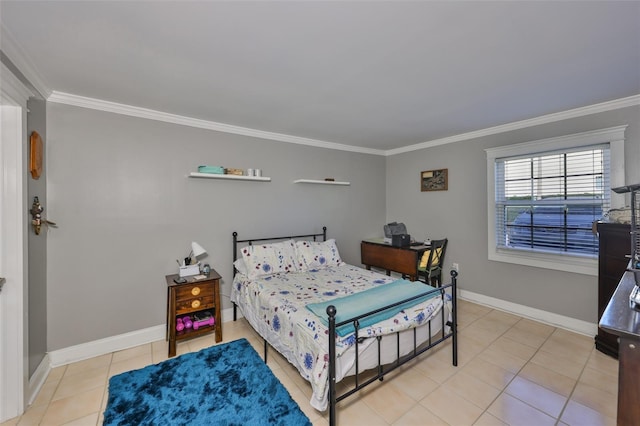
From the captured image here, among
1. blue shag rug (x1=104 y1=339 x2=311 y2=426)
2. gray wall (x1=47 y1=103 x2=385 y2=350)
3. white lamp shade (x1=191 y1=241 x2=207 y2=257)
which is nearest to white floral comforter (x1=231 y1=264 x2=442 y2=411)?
blue shag rug (x1=104 y1=339 x2=311 y2=426)

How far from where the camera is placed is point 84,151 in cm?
249

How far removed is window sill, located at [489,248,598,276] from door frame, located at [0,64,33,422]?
461cm

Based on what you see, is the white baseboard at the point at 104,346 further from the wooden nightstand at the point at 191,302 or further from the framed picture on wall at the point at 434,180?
the framed picture on wall at the point at 434,180

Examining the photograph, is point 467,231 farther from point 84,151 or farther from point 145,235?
point 84,151

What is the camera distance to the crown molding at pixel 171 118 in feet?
7.91

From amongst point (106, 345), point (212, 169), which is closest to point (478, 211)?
point (212, 169)

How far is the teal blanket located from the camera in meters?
1.87

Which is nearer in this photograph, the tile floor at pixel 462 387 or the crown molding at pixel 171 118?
the tile floor at pixel 462 387

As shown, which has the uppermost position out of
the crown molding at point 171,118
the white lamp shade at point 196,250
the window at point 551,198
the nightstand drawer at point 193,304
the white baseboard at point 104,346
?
the crown molding at point 171,118

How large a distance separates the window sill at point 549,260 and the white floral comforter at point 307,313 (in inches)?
66.9

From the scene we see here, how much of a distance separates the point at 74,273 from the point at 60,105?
151cm

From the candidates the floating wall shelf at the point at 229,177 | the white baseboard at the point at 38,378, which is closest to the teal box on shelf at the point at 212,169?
the floating wall shelf at the point at 229,177

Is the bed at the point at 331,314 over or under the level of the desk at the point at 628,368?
under

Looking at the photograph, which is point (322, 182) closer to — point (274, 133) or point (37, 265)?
point (274, 133)
